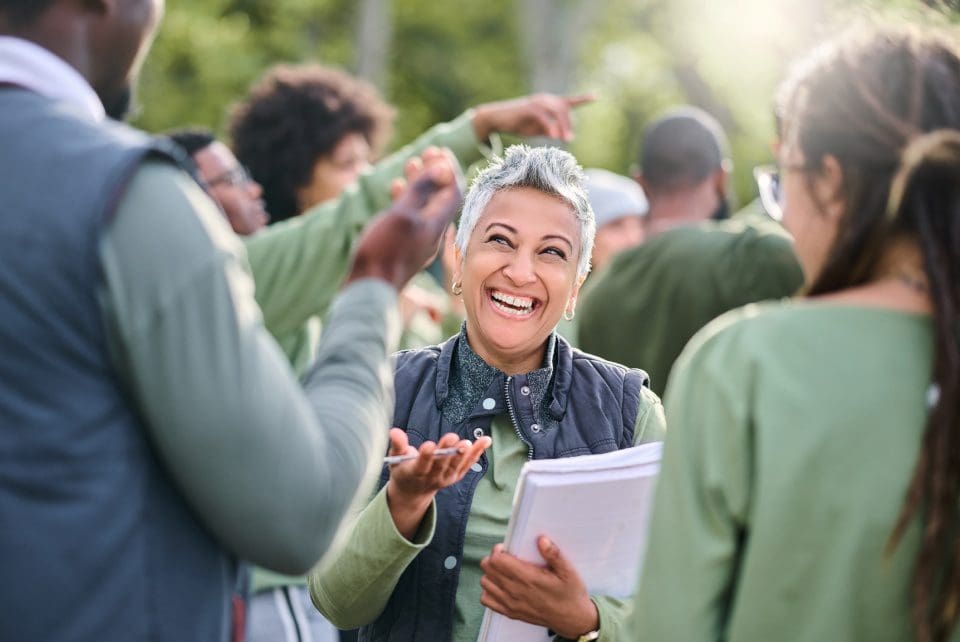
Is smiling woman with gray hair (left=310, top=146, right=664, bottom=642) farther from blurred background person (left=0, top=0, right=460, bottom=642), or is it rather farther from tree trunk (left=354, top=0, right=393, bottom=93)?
tree trunk (left=354, top=0, right=393, bottom=93)

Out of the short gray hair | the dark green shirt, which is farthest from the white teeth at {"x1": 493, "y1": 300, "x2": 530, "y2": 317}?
the dark green shirt

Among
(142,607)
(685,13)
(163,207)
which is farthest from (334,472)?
(685,13)

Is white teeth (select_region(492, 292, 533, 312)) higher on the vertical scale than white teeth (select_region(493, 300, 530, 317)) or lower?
higher

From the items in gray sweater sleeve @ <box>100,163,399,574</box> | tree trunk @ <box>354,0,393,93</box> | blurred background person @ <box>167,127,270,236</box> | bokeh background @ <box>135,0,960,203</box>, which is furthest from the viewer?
tree trunk @ <box>354,0,393,93</box>

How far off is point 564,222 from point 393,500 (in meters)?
0.89

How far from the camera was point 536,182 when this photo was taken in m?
3.21

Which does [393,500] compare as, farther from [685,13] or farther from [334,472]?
[685,13]

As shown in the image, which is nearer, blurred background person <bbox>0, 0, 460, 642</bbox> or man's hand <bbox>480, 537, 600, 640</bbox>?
blurred background person <bbox>0, 0, 460, 642</bbox>

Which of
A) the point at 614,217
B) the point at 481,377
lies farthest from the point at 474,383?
the point at 614,217

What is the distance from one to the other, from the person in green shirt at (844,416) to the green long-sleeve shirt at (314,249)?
227cm

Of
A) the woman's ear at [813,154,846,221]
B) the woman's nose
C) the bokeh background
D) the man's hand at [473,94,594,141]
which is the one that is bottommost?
the bokeh background

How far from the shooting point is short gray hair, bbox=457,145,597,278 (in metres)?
3.21

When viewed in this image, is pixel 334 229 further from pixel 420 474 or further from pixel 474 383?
pixel 420 474

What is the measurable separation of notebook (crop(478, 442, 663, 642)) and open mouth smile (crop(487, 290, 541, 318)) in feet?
1.96
